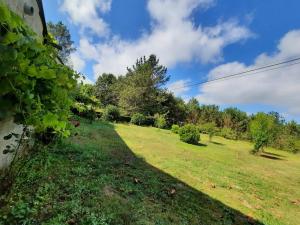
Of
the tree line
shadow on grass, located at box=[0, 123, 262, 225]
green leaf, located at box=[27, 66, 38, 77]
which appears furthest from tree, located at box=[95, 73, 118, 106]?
green leaf, located at box=[27, 66, 38, 77]

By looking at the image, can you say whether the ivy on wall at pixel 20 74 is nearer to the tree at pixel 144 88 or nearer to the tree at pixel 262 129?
the tree at pixel 262 129

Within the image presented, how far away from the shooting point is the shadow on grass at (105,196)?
3100 mm

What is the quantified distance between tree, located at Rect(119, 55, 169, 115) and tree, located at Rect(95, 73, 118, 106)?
3625 mm

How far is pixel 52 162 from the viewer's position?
15.8ft

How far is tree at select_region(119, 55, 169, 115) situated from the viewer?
30.5 metres

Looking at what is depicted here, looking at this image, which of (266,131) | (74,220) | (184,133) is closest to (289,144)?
(266,131)

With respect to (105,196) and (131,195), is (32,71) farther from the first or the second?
(131,195)

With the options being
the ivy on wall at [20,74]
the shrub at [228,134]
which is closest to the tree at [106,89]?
the shrub at [228,134]

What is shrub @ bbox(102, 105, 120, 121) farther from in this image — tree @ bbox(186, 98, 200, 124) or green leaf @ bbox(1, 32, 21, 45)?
green leaf @ bbox(1, 32, 21, 45)

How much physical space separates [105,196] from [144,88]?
2768 centimetres

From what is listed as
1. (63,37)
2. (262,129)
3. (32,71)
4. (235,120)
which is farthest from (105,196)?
(63,37)

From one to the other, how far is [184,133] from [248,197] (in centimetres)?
928

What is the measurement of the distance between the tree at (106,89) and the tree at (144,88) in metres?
3.62

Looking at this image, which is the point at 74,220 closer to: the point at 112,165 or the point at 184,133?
the point at 112,165
